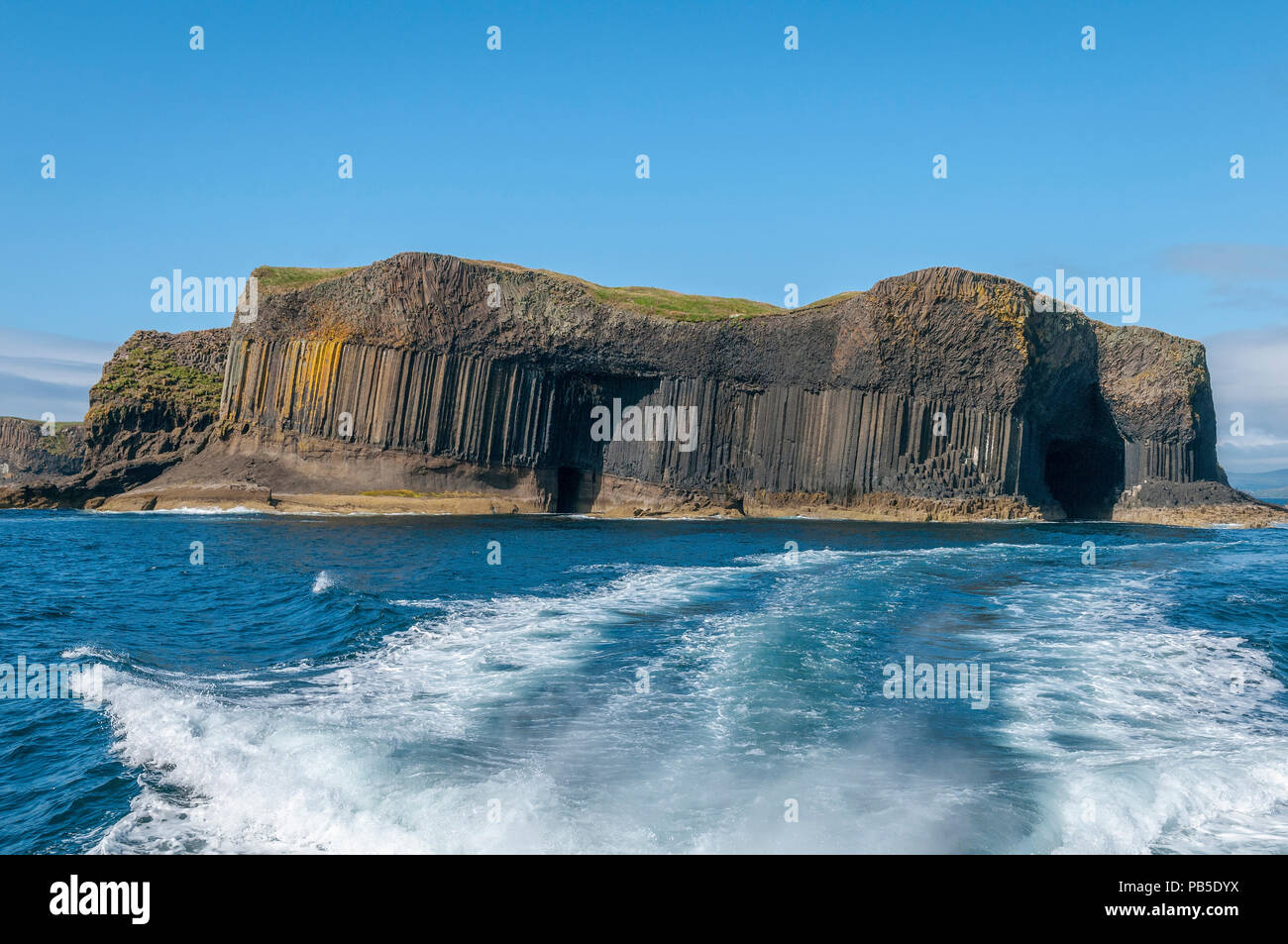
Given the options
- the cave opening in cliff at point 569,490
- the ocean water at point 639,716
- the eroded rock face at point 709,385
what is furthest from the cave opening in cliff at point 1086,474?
the ocean water at point 639,716

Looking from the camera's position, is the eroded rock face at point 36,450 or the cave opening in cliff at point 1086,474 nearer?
the cave opening in cliff at point 1086,474

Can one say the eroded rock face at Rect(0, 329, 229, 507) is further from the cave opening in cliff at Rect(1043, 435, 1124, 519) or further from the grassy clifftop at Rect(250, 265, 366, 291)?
the cave opening in cliff at Rect(1043, 435, 1124, 519)

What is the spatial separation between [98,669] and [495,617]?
7490 millimetres

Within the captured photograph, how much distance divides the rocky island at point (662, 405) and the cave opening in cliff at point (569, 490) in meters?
0.21

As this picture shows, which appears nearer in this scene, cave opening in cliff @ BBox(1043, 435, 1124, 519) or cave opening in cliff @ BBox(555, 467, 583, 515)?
cave opening in cliff @ BBox(555, 467, 583, 515)

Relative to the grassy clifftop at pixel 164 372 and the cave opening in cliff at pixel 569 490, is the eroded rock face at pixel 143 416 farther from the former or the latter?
the cave opening in cliff at pixel 569 490

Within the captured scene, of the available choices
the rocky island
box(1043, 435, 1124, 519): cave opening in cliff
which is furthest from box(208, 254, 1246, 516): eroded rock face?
box(1043, 435, 1124, 519): cave opening in cliff

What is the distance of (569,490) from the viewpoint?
204ft

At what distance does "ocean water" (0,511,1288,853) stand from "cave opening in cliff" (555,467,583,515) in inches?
1420

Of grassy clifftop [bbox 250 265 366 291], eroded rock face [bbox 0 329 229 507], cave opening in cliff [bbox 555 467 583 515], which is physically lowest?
cave opening in cliff [bbox 555 467 583 515]

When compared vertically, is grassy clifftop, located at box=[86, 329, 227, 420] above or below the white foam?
above

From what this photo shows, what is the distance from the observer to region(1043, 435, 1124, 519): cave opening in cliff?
6269 centimetres

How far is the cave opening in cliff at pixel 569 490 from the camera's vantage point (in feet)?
202
